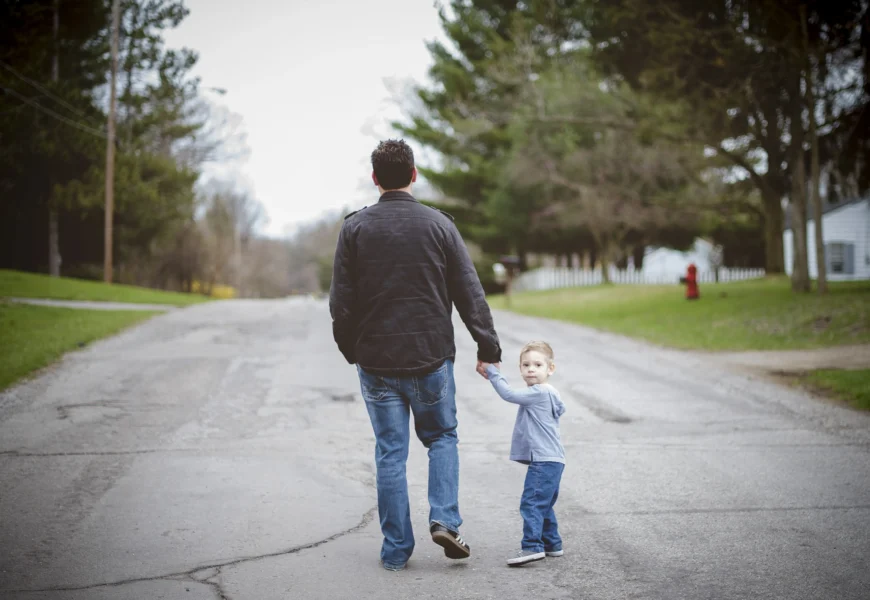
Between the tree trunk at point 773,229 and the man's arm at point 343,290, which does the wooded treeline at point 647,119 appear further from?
the man's arm at point 343,290

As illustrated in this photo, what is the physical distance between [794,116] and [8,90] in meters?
27.4

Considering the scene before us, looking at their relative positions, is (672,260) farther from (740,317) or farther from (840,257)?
(740,317)

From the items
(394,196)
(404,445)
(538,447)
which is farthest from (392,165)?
(538,447)

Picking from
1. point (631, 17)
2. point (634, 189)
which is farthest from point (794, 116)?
point (634, 189)

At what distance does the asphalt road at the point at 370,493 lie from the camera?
4305 mm

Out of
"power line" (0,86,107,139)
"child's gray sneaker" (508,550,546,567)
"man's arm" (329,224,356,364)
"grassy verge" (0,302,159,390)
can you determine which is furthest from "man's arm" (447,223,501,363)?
"power line" (0,86,107,139)

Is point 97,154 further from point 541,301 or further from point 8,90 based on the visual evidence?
point 541,301

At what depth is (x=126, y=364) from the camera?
41.4 ft

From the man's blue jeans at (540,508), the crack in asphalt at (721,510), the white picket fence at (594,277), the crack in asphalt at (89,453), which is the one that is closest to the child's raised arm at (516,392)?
the man's blue jeans at (540,508)

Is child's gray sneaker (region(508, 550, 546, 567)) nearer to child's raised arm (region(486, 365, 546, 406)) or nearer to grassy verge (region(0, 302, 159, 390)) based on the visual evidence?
child's raised arm (region(486, 365, 546, 406))

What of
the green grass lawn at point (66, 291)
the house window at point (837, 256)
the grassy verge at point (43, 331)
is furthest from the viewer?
the house window at point (837, 256)

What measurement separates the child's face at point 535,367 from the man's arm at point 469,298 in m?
0.17

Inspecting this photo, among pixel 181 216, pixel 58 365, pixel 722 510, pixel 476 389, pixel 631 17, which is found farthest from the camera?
pixel 181 216

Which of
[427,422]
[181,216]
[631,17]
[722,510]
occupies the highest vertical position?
[631,17]
